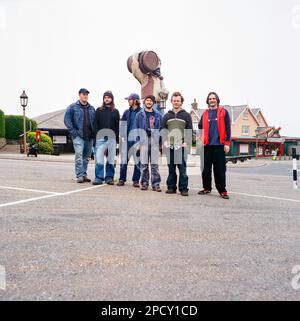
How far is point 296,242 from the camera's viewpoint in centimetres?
288

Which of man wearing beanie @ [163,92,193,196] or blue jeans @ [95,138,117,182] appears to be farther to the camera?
blue jeans @ [95,138,117,182]

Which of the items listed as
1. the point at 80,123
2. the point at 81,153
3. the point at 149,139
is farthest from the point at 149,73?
the point at 149,139

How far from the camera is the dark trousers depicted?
5.39 metres

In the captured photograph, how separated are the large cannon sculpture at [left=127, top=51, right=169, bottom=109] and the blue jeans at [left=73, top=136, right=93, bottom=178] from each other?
9.57 meters

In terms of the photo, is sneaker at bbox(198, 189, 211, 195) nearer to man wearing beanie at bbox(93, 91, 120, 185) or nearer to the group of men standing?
the group of men standing

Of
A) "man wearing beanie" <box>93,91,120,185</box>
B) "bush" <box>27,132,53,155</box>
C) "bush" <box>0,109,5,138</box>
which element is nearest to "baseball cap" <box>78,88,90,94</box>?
"man wearing beanie" <box>93,91,120,185</box>

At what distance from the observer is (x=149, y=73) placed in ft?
51.4

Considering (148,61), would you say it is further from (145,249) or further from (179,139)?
(145,249)

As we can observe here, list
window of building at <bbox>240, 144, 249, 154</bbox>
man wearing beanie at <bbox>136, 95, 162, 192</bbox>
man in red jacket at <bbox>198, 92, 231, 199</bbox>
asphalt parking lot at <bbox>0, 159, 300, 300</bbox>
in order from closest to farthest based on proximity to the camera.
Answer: asphalt parking lot at <bbox>0, 159, 300, 300</bbox>, man in red jacket at <bbox>198, 92, 231, 199</bbox>, man wearing beanie at <bbox>136, 95, 162, 192</bbox>, window of building at <bbox>240, 144, 249, 154</bbox>

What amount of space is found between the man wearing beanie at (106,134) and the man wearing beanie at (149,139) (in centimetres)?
66

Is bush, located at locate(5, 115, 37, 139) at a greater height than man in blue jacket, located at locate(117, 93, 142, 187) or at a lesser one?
greater

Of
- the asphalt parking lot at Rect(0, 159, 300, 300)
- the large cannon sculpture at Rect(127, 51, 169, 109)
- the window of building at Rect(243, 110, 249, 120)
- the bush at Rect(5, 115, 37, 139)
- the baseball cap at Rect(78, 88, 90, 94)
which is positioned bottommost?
the asphalt parking lot at Rect(0, 159, 300, 300)

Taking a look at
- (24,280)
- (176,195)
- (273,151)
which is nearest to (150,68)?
(176,195)

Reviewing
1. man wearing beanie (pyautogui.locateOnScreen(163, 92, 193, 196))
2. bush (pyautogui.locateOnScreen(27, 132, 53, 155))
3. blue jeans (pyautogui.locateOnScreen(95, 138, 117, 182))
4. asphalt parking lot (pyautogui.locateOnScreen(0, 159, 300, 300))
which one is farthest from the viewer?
bush (pyautogui.locateOnScreen(27, 132, 53, 155))
